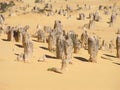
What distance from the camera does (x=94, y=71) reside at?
17.3 m

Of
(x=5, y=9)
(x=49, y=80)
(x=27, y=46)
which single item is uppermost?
(x=5, y=9)

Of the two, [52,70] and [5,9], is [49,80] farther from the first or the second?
[5,9]

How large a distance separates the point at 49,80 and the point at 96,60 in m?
4.78

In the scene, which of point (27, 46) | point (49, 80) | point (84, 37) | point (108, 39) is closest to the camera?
point (49, 80)

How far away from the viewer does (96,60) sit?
19.5 metres

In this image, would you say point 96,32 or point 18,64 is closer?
point 18,64

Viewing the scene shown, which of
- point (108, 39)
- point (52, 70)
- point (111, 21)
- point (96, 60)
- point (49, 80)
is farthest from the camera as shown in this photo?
point (111, 21)

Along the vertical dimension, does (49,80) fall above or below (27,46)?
below

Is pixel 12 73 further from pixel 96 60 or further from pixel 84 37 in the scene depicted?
pixel 84 37

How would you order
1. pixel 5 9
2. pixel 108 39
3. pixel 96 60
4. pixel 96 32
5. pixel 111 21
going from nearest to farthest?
pixel 96 60, pixel 108 39, pixel 96 32, pixel 111 21, pixel 5 9

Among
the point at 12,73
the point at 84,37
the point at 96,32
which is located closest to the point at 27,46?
the point at 12,73

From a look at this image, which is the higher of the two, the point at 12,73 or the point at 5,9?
the point at 5,9

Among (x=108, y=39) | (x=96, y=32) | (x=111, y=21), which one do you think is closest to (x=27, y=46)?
(x=108, y=39)

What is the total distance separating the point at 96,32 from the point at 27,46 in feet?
43.0
